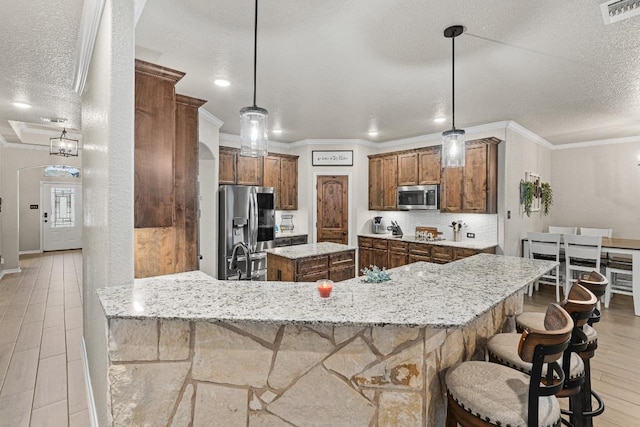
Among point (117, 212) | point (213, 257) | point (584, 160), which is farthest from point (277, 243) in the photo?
point (584, 160)

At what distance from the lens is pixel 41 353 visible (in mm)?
3215

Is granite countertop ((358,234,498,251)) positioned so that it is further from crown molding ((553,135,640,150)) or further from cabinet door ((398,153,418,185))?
crown molding ((553,135,640,150))

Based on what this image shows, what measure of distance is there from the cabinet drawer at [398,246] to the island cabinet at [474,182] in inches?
35.8

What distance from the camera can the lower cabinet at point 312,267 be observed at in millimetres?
3582

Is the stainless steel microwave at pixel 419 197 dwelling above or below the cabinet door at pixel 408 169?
below

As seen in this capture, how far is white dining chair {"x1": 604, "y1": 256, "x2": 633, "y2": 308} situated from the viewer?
15.3ft

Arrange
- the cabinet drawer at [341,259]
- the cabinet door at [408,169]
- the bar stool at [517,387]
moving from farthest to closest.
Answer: the cabinet door at [408,169] < the cabinet drawer at [341,259] < the bar stool at [517,387]

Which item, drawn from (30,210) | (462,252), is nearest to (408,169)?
(462,252)

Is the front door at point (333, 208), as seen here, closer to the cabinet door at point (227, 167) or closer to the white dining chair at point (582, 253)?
the cabinet door at point (227, 167)

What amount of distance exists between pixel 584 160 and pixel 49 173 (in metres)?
13.2

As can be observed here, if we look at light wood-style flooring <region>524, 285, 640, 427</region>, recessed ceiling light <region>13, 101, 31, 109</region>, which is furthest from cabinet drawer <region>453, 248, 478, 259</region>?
recessed ceiling light <region>13, 101, 31, 109</region>

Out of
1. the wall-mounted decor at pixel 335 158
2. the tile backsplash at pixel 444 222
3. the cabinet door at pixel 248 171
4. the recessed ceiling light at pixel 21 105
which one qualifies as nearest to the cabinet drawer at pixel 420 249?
the tile backsplash at pixel 444 222

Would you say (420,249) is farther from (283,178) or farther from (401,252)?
(283,178)

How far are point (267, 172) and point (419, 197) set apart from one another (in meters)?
2.88
